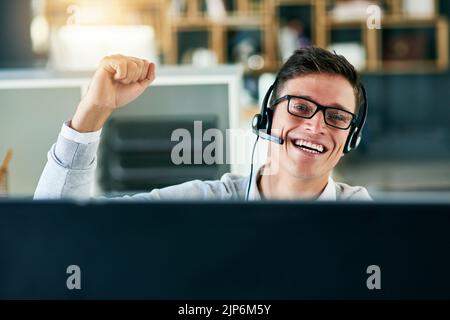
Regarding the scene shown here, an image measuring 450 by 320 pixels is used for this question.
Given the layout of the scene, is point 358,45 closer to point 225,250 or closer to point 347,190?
point 347,190

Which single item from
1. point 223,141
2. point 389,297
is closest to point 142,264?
point 389,297

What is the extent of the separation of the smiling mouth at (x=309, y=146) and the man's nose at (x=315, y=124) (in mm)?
12

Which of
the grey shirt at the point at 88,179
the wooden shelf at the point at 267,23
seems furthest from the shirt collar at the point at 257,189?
the wooden shelf at the point at 267,23

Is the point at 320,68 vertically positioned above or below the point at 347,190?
above

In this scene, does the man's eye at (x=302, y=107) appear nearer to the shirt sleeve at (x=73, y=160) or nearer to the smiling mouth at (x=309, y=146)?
the smiling mouth at (x=309, y=146)

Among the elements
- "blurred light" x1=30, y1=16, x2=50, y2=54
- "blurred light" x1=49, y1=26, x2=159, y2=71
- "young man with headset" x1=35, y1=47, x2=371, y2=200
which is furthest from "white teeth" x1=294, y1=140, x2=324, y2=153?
"blurred light" x1=30, y1=16, x2=50, y2=54

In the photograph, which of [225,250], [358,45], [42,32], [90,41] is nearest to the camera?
[225,250]

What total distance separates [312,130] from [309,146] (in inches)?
0.7

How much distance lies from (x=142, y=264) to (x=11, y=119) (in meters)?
0.84

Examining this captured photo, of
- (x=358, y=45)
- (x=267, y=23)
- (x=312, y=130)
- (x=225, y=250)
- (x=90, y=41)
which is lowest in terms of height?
(x=225, y=250)

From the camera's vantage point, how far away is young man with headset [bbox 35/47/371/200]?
1.73 ft

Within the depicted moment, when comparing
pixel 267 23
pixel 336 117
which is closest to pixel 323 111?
pixel 336 117

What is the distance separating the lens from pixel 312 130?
0.55 m

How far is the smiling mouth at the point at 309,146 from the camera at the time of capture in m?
0.55
